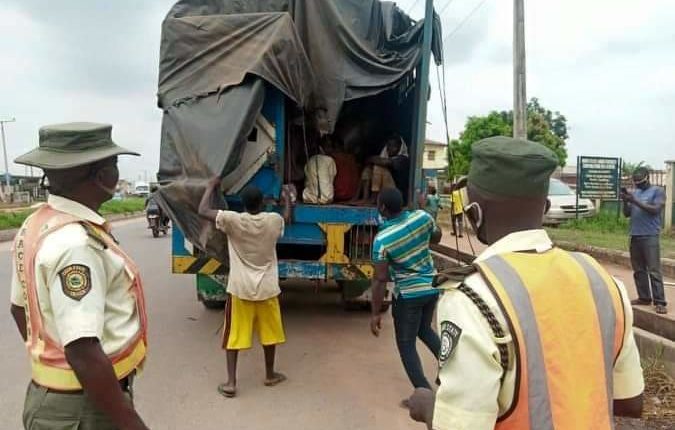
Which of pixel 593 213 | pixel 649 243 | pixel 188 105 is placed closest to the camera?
pixel 188 105

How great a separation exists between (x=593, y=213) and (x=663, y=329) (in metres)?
11.3

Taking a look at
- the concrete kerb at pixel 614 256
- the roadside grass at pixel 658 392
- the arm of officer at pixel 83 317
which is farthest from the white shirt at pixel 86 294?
the concrete kerb at pixel 614 256

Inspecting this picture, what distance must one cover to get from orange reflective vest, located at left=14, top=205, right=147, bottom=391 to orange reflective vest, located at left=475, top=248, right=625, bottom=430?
110cm

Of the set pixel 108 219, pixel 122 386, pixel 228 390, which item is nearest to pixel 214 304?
pixel 228 390

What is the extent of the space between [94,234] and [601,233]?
13958mm

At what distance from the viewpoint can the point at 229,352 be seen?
429 centimetres

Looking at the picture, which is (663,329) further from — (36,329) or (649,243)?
(36,329)

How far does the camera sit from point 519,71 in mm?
11125

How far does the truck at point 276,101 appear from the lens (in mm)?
4953

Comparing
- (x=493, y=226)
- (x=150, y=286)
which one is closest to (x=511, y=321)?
(x=493, y=226)

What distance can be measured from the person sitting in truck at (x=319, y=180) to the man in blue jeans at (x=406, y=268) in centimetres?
175

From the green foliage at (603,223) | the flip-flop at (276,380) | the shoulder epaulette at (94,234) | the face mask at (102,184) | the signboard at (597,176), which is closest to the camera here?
the shoulder epaulette at (94,234)

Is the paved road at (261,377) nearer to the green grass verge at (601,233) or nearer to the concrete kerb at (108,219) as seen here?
the green grass verge at (601,233)

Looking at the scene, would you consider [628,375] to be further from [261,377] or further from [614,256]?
[614,256]
